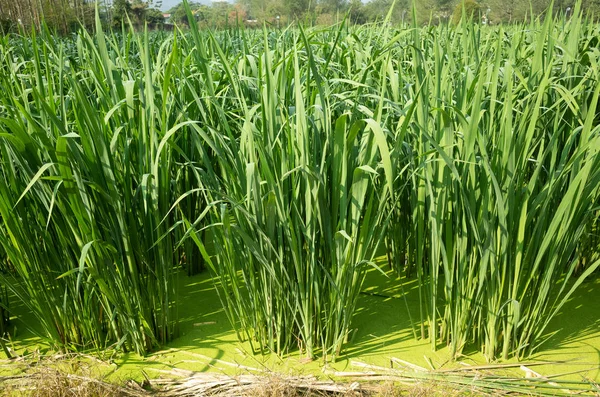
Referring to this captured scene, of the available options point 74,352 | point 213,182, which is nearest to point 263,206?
point 213,182

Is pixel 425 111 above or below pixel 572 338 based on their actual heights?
above

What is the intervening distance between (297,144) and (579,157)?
2.47 ft

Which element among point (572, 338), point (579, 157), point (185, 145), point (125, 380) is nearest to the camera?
point (579, 157)

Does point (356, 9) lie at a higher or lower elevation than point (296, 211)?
higher

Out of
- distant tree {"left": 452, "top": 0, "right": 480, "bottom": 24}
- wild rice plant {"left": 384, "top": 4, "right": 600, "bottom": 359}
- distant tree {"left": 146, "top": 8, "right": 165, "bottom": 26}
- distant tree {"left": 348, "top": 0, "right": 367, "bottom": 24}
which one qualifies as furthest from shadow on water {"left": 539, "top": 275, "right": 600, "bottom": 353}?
distant tree {"left": 146, "top": 8, "right": 165, "bottom": 26}

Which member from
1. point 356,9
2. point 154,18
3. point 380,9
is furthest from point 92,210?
point 154,18

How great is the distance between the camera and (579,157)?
56.9 inches

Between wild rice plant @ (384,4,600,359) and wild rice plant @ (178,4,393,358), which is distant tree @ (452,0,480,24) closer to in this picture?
wild rice plant @ (384,4,600,359)

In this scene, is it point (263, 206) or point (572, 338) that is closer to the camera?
point (263, 206)

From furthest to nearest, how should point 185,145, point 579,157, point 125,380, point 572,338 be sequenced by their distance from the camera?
point 185,145, point 572,338, point 125,380, point 579,157

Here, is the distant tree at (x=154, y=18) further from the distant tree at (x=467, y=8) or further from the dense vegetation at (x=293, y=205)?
the distant tree at (x=467, y=8)

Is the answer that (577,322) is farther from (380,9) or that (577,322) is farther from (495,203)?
(380,9)

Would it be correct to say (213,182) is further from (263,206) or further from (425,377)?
(425,377)

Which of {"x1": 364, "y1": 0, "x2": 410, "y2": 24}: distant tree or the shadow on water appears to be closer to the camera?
the shadow on water
